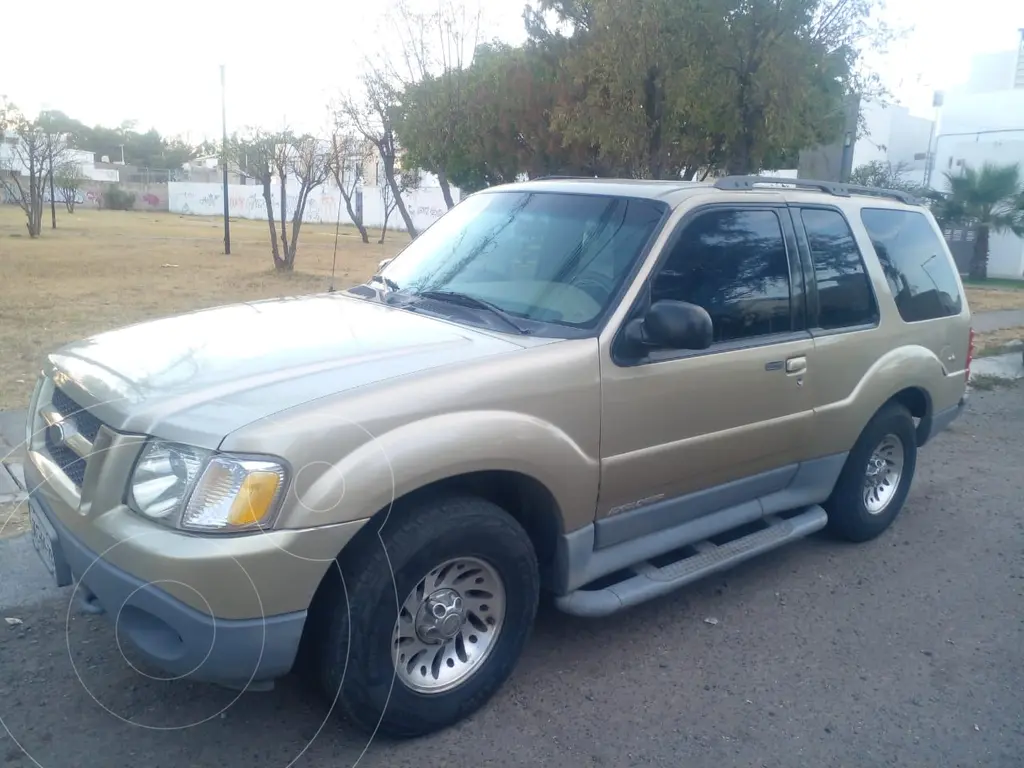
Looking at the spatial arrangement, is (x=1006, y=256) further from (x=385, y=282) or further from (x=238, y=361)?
(x=238, y=361)

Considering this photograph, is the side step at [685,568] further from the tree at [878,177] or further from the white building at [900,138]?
the white building at [900,138]

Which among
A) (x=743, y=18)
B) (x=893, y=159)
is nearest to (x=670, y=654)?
(x=743, y=18)

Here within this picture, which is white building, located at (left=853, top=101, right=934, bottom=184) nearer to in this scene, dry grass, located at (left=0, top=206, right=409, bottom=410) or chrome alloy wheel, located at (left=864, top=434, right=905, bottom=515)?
dry grass, located at (left=0, top=206, right=409, bottom=410)

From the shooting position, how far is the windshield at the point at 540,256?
3875mm

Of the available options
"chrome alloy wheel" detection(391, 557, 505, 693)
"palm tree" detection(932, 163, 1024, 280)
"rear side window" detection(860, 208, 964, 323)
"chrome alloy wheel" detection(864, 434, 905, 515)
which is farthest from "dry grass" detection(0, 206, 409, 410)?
"palm tree" detection(932, 163, 1024, 280)

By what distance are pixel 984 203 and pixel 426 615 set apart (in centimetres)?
2684

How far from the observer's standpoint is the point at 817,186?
492cm

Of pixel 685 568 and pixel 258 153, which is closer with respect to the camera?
pixel 685 568

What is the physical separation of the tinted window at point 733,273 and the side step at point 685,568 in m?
1.00

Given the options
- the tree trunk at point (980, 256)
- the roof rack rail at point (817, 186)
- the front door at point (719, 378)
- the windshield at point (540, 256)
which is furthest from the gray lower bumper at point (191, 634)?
the tree trunk at point (980, 256)

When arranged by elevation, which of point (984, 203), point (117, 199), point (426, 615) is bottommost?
point (426, 615)

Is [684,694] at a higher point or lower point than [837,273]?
lower

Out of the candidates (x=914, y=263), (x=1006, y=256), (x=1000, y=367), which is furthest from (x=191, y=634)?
(x=1006, y=256)

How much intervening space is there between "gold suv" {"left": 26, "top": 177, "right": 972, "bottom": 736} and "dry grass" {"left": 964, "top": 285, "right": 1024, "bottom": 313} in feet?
46.2
